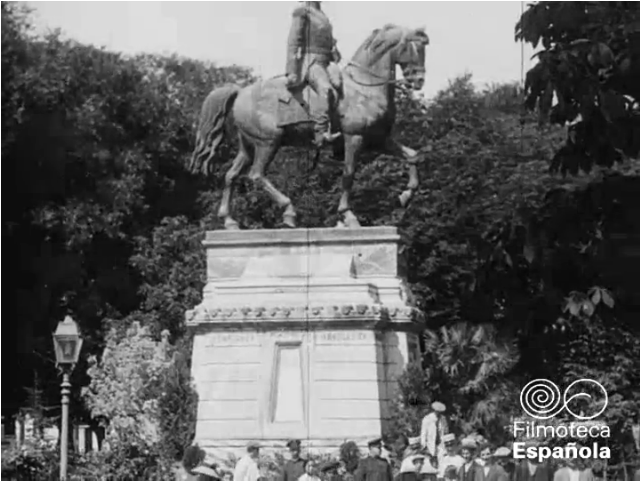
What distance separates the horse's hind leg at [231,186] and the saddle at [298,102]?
3.02 ft

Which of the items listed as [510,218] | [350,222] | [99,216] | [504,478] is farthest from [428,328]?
[504,478]

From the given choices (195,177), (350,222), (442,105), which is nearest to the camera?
(350,222)

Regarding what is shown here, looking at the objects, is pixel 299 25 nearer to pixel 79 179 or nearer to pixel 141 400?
pixel 141 400

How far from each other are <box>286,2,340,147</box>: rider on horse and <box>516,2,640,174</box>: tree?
7.32m

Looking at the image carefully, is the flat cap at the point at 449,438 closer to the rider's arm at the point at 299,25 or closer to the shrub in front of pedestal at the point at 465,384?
the shrub in front of pedestal at the point at 465,384

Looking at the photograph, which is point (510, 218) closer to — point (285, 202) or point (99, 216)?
point (285, 202)

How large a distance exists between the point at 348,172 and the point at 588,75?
30.9 ft

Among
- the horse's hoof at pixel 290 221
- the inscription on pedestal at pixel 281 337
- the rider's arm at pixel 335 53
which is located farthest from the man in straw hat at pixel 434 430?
the rider's arm at pixel 335 53

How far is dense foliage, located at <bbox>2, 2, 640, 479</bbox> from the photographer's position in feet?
92.1

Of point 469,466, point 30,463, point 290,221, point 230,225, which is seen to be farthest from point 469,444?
point 230,225

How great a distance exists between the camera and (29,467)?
32.4m

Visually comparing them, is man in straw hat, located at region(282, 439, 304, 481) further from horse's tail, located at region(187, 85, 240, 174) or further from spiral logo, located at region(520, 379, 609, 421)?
horse's tail, located at region(187, 85, 240, 174)

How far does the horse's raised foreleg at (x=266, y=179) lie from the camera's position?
3506 centimetres

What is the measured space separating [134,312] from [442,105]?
21.6ft
